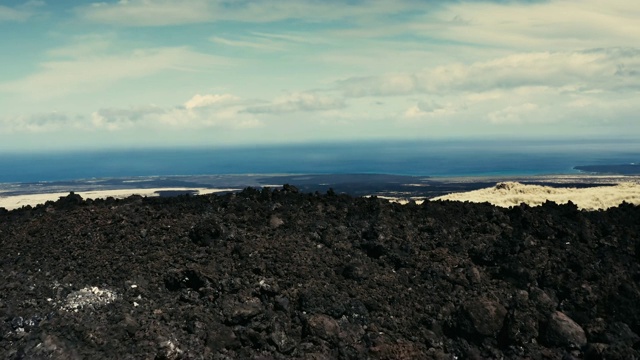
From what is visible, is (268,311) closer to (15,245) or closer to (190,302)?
(190,302)

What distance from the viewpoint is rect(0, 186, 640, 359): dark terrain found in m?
11.6

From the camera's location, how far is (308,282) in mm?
13242

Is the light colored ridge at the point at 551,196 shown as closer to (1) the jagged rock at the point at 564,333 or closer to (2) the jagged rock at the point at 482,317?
(1) the jagged rock at the point at 564,333

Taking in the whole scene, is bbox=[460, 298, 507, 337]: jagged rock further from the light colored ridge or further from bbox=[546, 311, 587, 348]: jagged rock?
the light colored ridge

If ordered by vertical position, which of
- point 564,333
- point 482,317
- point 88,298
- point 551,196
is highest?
point 551,196

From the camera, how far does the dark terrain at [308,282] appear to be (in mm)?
11625

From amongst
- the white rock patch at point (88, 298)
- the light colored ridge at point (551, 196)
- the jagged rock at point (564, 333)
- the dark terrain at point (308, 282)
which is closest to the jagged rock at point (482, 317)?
the dark terrain at point (308, 282)

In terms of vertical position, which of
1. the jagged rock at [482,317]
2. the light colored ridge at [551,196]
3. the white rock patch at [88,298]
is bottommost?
the jagged rock at [482,317]

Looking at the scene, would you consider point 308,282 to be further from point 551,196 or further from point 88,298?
point 551,196

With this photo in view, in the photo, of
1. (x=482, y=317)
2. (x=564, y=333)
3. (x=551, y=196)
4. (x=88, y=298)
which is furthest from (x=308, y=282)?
(x=551, y=196)

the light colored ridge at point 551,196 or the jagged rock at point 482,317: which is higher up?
the light colored ridge at point 551,196

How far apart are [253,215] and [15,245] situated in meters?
6.07

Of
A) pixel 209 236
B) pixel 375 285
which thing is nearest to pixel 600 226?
pixel 375 285

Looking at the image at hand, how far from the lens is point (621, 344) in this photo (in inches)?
490
